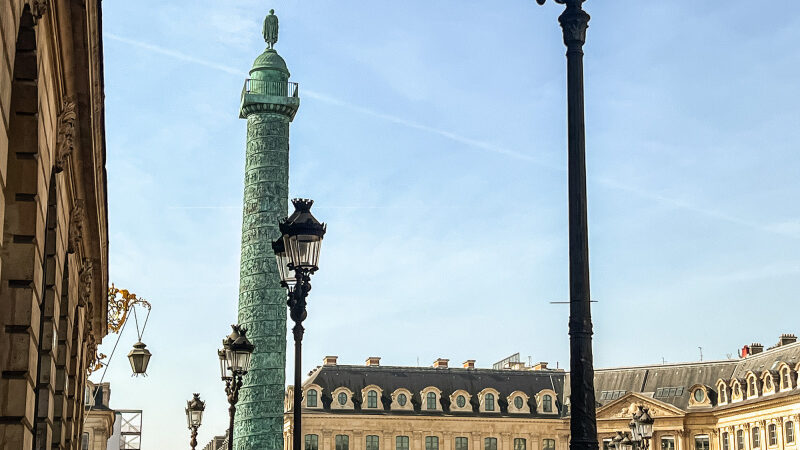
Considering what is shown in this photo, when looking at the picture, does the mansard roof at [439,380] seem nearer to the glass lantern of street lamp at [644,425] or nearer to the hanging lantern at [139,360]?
the glass lantern of street lamp at [644,425]

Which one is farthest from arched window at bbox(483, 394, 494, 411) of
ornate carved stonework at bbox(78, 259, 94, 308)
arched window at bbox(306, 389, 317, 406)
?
ornate carved stonework at bbox(78, 259, 94, 308)

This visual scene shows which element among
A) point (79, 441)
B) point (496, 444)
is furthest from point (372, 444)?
point (79, 441)

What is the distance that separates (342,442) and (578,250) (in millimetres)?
60423

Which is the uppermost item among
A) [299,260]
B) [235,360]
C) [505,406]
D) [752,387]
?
[752,387]

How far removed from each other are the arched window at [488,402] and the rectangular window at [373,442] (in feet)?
21.9

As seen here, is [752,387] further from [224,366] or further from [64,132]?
[64,132]

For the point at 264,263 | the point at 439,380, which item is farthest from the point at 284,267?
the point at 439,380

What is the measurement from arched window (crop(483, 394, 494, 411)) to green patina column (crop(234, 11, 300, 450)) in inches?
795

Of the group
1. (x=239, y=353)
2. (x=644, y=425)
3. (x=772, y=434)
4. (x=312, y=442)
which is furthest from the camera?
(x=312, y=442)

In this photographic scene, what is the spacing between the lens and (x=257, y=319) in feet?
176

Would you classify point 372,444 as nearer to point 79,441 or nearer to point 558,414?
point 558,414

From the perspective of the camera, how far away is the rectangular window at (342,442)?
68562mm

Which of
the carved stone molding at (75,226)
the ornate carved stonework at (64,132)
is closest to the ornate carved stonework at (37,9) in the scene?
the ornate carved stonework at (64,132)

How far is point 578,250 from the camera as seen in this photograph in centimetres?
961
